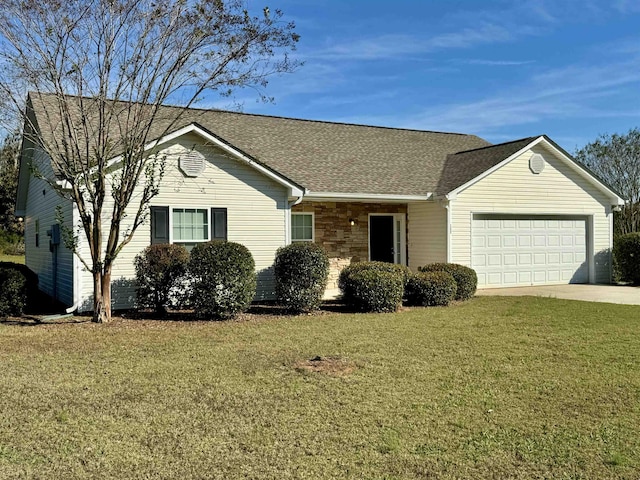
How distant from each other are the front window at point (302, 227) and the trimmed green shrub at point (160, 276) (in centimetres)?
470

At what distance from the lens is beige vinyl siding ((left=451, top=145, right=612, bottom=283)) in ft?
54.7

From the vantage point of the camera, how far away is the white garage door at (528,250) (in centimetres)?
1711

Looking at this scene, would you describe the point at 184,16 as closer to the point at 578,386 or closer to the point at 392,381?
the point at 392,381

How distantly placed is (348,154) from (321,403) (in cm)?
1339

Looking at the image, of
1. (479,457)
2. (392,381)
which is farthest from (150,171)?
(479,457)

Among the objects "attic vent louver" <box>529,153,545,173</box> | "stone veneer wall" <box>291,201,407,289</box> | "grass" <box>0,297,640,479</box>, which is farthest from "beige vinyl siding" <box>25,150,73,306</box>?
"attic vent louver" <box>529,153,545,173</box>

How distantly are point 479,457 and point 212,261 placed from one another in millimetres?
7658

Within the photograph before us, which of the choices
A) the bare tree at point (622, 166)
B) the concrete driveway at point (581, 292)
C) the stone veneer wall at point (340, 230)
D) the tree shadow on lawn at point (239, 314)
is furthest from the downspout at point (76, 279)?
the bare tree at point (622, 166)

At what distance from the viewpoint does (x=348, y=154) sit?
18.3 m

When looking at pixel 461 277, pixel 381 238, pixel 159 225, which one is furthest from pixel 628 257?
pixel 159 225

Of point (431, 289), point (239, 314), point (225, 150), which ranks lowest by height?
point (239, 314)

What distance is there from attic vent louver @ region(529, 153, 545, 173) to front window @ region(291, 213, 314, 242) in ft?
23.3

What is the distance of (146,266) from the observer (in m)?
11.7

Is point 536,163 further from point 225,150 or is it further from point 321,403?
point 321,403
